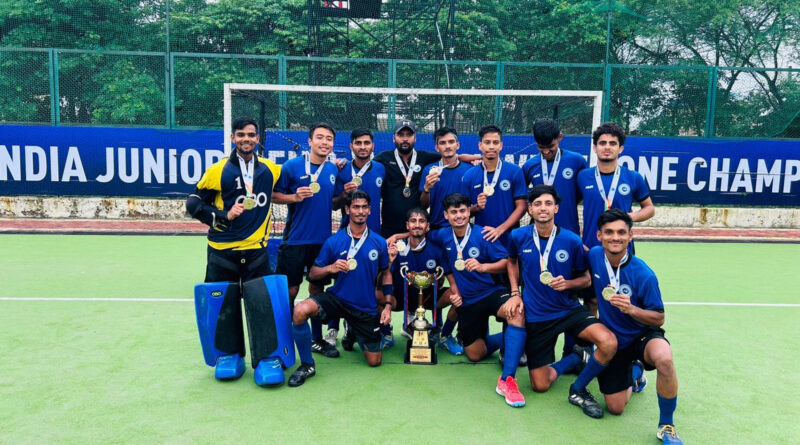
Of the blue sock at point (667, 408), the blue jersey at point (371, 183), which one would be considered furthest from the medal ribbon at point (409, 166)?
the blue sock at point (667, 408)

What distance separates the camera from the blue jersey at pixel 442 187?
18.2 ft

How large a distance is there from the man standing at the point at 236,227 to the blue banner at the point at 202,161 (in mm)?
7832

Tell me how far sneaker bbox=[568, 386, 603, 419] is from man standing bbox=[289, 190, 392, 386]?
1581 mm

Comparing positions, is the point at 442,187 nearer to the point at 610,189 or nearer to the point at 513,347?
the point at 610,189

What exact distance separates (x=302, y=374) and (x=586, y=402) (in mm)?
2125

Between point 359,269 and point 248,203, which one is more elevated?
point 248,203

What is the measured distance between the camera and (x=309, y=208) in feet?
17.7

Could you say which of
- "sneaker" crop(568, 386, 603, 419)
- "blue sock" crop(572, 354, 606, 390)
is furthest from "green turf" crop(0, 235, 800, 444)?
"blue sock" crop(572, 354, 606, 390)

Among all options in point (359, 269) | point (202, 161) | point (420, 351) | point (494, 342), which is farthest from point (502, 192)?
point (202, 161)

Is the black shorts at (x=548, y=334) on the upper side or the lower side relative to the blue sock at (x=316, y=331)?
upper

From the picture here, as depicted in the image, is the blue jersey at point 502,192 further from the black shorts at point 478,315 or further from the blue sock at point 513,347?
the blue sock at point 513,347

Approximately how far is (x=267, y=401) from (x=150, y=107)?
10.8 metres

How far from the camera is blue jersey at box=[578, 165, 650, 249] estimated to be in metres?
4.91

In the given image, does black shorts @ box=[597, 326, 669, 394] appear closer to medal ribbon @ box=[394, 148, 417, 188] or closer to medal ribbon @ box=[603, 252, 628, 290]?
medal ribbon @ box=[603, 252, 628, 290]
